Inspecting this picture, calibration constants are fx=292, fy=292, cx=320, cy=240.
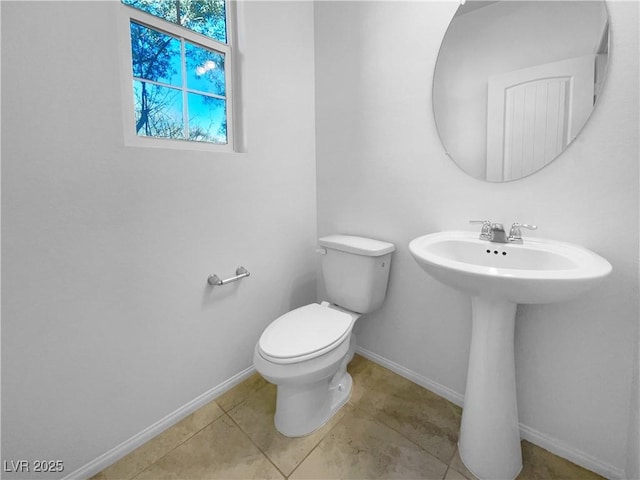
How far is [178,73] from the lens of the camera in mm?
1362

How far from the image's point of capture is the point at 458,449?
120cm

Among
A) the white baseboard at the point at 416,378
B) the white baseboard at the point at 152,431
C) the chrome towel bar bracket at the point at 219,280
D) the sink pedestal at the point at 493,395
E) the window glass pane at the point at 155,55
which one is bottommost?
the white baseboard at the point at 152,431

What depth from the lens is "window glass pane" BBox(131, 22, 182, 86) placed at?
1.21 m

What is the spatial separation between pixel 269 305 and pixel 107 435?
2.88 feet

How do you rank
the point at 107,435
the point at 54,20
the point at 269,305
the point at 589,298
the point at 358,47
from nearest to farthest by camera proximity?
the point at 54,20 → the point at 589,298 → the point at 107,435 → the point at 358,47 → the point at 269,305

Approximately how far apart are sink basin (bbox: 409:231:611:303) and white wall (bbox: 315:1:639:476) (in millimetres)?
133

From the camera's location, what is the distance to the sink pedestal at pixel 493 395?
1.04 metres

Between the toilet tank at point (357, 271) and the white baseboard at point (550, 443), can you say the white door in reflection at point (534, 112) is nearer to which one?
the toilet tank at point (357, 271)

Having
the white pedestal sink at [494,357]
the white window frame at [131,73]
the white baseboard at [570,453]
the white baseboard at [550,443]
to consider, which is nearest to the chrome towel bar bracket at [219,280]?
the white window frame at [131,73]

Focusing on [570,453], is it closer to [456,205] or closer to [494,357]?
[494,357]

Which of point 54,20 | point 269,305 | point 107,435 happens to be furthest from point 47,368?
point 54,20

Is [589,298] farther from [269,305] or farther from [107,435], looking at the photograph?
[107,435]

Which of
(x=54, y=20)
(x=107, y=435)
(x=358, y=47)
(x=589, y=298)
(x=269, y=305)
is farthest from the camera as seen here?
(x=269, y=305)

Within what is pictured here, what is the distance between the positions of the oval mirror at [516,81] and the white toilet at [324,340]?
2.07ft
